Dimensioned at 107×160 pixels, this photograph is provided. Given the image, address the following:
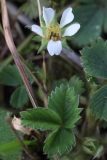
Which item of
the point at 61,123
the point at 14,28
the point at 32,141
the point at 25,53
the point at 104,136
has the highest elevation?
the point at 14,28

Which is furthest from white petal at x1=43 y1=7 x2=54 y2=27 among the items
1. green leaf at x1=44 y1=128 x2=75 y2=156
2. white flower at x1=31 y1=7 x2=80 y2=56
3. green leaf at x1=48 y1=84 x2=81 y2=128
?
green leaf at x1=44 y1=128 x2=75 y2=156

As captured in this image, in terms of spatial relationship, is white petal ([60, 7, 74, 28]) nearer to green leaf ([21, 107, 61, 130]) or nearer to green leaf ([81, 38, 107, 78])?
green leaf ([81, 38, 107, 78])

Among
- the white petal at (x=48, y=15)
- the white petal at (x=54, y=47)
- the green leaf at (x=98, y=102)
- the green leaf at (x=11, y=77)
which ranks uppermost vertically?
the white petal at (x=48, y=15)

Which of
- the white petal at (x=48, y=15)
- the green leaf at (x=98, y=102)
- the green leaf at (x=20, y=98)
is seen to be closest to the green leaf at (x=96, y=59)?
the green leaf at (x=98, y=102)

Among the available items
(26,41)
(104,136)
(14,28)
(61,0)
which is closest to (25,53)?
(26,41)

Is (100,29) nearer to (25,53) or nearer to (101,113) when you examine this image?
(25,53)

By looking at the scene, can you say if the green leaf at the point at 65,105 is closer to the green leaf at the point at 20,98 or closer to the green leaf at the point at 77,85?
the green leaf at the point at 77,85
